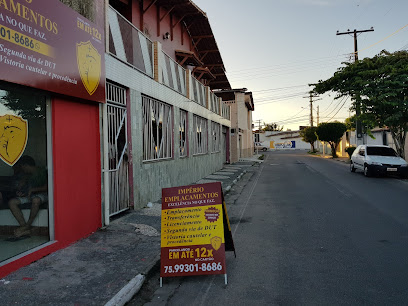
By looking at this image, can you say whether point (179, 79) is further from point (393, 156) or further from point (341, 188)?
point (393, 156)

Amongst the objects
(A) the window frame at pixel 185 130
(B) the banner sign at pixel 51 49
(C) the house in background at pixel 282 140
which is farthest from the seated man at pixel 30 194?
(C) the house in background at pixel 282 140

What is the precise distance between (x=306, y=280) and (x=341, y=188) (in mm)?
9553

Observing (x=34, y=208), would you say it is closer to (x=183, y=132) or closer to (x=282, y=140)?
(x=183, y=132)

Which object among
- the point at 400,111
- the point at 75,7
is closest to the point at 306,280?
the point at 75,7

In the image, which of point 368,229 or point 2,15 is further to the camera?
point 368,229

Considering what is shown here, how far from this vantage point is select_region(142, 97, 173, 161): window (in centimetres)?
982

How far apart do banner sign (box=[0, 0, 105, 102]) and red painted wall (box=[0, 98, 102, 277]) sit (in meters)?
0.38

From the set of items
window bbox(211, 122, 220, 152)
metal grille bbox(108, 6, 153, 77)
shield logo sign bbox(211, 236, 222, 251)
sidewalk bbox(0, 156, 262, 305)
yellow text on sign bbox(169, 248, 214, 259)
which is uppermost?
metal grille bbox(108, 6, 153, 77)

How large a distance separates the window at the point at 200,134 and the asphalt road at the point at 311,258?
6729 mm

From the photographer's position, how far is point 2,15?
426 cm

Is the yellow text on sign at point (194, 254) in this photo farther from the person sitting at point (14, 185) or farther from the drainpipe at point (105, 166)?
the drainpipe at point (105, 166)

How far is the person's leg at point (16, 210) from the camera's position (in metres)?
4.84

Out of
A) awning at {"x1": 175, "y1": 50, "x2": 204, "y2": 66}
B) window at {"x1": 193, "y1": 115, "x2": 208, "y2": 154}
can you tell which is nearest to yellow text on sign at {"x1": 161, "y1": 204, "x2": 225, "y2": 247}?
window at {"x1": 193, "y1": 115, "x2": 208, "y2": 154}

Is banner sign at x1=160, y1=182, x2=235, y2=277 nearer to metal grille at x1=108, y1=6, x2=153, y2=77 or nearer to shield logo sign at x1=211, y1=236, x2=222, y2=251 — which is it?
shield logo sign at x1=211, y1=236, x2=222, y2=251
